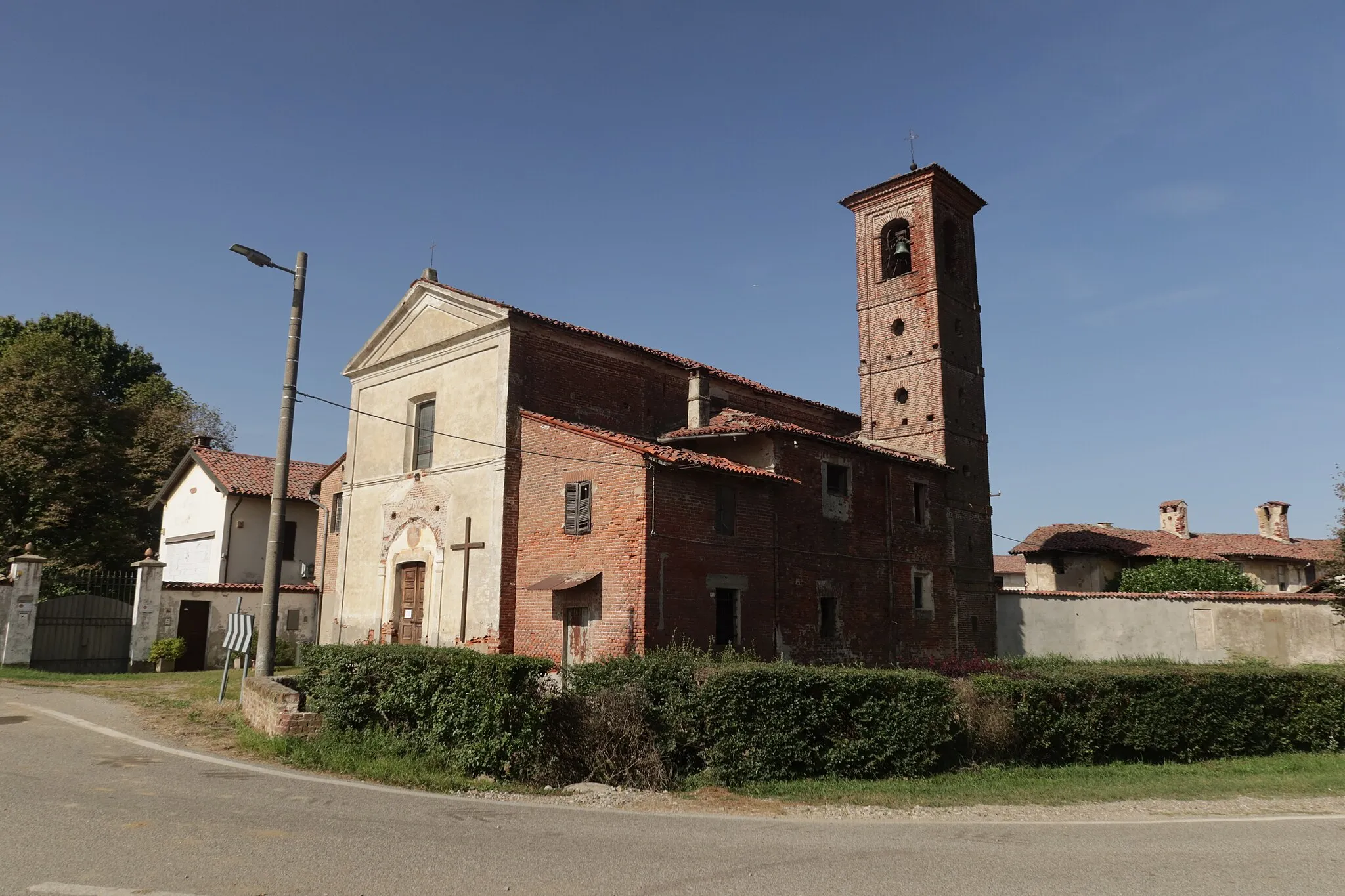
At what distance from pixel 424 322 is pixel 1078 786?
1796 centimetres

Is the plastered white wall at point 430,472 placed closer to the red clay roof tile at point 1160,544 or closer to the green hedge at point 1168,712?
the green hedge at point 1168,712

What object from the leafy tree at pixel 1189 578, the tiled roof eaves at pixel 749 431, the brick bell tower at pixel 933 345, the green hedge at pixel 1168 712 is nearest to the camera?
the green hedge at pixel 1168 712

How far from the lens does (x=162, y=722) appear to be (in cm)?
1230

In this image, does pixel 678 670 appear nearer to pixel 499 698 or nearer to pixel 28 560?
pixel 499 698

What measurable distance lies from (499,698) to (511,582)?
8979mm

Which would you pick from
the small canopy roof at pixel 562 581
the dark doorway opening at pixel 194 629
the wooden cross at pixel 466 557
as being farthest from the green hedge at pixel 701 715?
the dark doorway opening at pixel 194 629

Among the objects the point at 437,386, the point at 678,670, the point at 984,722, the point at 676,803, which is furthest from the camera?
the point at 437,386

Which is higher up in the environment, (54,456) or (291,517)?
(54,456)

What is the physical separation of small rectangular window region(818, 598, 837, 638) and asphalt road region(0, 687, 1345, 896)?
1061cm

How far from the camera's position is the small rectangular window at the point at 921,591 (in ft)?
74.9

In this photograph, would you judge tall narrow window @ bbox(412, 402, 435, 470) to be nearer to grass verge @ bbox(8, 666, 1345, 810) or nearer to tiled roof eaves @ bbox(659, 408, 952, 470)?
tiled roof eaves @ bbox(659, 408, 952, 470)

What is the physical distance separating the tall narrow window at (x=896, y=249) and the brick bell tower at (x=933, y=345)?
0.03 metres

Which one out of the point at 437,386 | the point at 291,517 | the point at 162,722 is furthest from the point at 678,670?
the point at 291,517

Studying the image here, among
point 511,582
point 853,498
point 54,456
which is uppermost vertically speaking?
point 54,456
